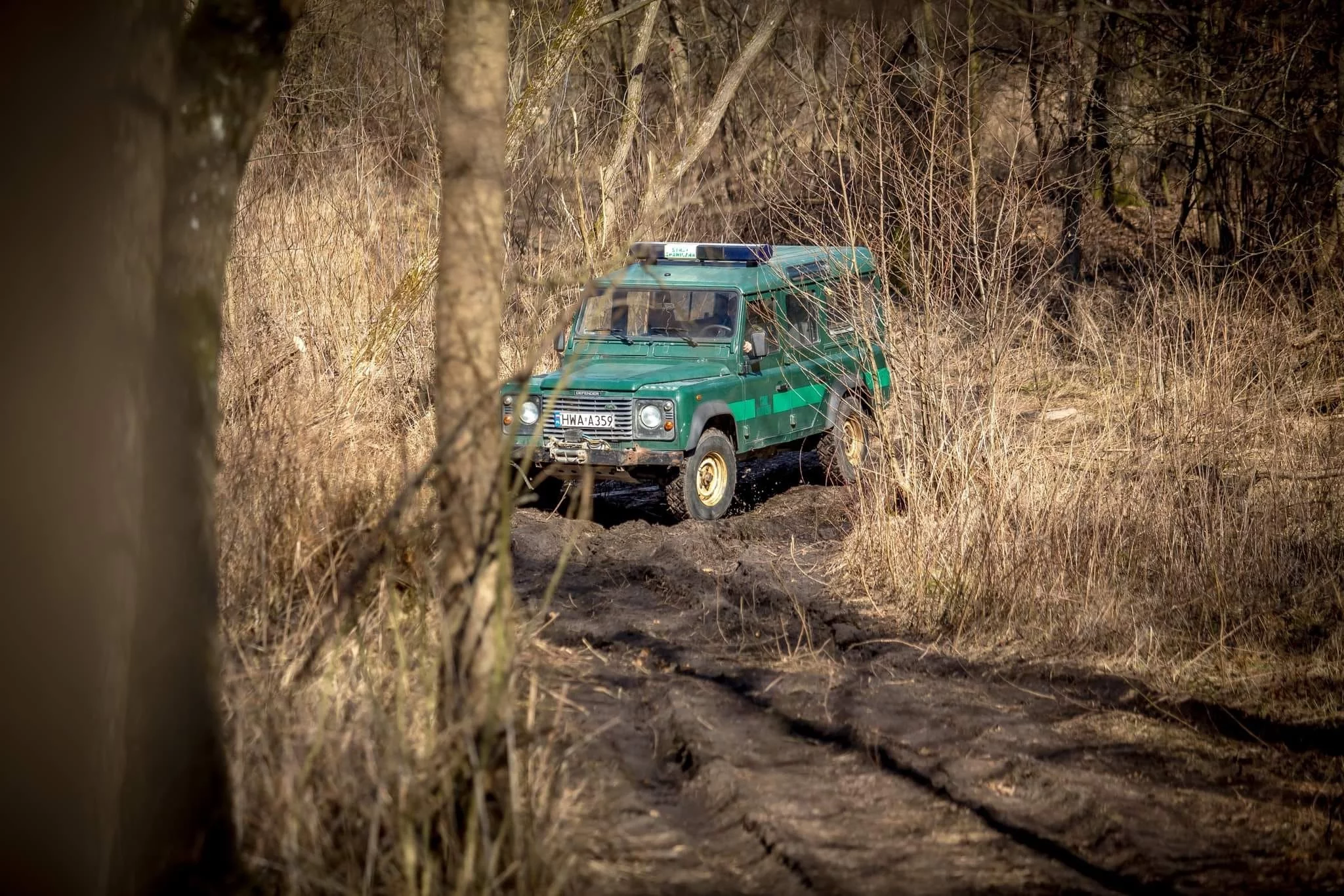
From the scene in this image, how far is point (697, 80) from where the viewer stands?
25.2 meters

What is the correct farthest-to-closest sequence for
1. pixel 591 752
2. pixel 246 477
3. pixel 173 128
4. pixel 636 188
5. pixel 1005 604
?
1. pixel 636 188
2. pixel 1005 604
3. pixel 246 477
4. pixel 591 752
5. pixel 173 128

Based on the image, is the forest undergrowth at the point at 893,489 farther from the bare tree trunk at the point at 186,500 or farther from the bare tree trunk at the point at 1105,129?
the bare tree trunk at the point at 1105,129

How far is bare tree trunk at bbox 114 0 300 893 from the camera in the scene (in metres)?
3.52

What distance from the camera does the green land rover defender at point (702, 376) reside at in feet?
31.2

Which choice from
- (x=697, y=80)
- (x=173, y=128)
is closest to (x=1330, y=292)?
(x=173, y=128)

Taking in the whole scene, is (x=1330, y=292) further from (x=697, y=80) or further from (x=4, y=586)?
(x=697, y=80)

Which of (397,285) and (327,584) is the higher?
(397,285)

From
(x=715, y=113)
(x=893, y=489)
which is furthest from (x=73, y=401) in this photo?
(x=715, y=113)

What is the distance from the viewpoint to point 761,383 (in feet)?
33.8

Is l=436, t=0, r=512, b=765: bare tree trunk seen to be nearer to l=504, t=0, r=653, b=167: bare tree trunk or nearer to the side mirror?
the side mirror

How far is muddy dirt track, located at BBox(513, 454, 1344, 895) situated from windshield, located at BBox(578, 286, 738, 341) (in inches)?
117

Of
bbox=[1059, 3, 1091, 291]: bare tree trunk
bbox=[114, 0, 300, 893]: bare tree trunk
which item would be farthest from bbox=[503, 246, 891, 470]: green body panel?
bbox=[114, 0, 300, 893]: bare tree trunk

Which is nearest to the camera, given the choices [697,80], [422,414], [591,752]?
[591,752]

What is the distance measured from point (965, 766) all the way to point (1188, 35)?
28.8 feet
